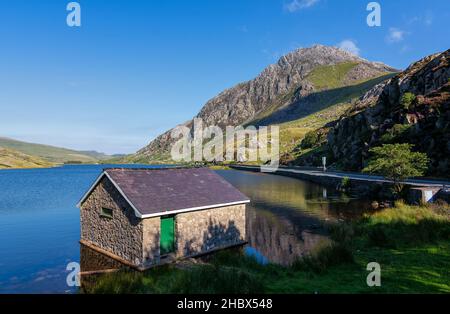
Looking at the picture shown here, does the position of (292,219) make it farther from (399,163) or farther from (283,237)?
(399,163)

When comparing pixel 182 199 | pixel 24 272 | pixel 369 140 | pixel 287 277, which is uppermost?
pixel 369 140

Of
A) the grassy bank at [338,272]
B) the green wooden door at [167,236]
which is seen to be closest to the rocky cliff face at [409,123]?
the grassy bank at [338,272]

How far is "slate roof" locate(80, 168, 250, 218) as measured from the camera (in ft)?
55.7

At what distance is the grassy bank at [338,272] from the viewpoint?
10.8 metres

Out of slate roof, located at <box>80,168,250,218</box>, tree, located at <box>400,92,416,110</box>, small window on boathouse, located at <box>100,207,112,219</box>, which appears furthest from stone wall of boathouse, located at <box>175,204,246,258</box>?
tree, located at <box>400,92,416,110</box>

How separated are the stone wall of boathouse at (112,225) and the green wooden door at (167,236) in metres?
1.32

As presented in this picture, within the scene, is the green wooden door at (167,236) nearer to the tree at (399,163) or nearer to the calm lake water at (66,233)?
the calm lake water at (66,233)

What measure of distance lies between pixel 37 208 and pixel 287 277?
35886mm

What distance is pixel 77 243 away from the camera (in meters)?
22.8

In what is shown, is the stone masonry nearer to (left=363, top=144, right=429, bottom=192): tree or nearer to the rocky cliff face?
(left=363, top=144, right=429, bottom=192): tree
